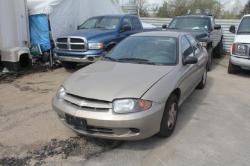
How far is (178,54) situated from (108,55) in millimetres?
1364

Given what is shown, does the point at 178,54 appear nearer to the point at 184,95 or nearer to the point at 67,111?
the point at 184,95

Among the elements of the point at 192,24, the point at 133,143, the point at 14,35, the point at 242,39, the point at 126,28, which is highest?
the point at 192,24

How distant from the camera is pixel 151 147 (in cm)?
444

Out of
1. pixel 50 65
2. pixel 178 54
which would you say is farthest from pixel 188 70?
pixel 50 65

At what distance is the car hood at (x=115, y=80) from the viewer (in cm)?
415

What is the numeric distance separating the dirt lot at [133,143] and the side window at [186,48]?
3.63 ft

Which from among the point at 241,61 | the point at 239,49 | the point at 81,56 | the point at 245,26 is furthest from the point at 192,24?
the point at 81,56

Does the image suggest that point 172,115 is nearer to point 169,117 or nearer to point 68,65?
point 169,117

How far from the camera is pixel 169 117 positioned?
463 cm

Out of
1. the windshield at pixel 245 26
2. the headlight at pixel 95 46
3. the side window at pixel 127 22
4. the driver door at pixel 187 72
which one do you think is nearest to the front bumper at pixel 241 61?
the windshield at pixel 245 26

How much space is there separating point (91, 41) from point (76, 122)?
5110 millimetres

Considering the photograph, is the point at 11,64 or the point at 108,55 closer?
the point at 108,55

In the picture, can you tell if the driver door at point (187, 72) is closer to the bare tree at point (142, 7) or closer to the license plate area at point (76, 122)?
the license plate area at point (76, 122)

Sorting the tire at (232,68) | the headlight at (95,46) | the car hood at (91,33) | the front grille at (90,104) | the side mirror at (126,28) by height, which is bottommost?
the tire at (232,68)
